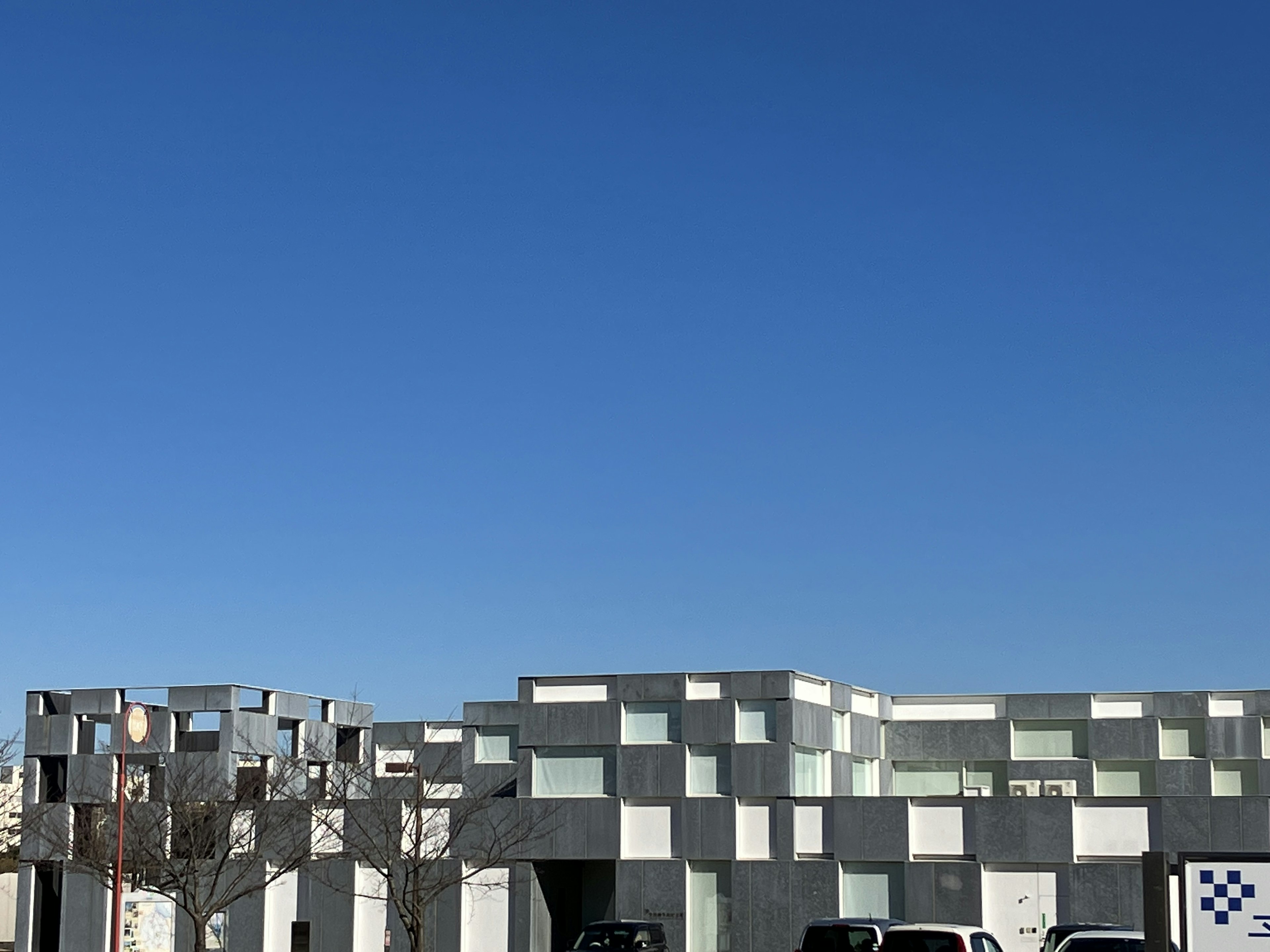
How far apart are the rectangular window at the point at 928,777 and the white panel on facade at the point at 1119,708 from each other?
5738 millimetres

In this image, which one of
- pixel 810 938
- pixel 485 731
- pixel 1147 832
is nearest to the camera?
pixel 810 938

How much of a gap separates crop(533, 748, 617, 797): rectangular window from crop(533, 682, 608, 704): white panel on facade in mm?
1483

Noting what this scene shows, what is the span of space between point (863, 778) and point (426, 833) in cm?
1684

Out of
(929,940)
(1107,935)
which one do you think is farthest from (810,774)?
(1107,935)

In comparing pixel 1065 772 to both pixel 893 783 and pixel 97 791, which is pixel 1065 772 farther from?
pixel 97 791

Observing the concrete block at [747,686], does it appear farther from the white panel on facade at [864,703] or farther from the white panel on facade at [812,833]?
the white panel on facade at [864,703]

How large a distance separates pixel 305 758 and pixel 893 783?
2191 centimetres

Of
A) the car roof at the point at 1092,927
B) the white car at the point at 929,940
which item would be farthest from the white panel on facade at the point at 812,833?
the white car at the point at 929,940

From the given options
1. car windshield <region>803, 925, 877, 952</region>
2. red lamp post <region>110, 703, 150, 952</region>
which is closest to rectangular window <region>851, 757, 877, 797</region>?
red lamp post <region>110, 703, 150, 952</region>

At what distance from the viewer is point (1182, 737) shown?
62.9 meters

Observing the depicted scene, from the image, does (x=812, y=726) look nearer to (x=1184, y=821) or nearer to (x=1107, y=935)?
(x=1184, y=821)

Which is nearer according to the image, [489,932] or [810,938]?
[810,938]

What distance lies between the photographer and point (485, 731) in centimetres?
5319

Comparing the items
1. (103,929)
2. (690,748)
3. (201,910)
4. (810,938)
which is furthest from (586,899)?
(810,938)
